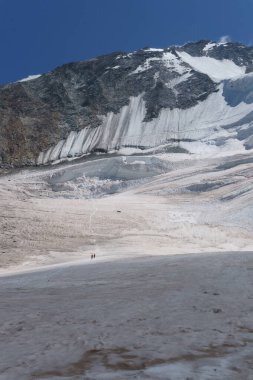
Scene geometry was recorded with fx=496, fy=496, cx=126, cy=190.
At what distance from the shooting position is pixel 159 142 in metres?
72.7

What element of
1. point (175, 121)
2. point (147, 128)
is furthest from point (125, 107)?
point (175, 121)

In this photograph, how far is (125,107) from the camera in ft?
268

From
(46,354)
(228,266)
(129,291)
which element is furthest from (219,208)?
(46,354)

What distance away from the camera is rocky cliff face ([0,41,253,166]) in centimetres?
7275

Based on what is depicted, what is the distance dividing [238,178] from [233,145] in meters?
21.3

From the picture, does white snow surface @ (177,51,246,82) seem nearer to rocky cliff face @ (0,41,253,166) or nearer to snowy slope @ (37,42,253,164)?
rocky cliff face @ (0,41,253,166)

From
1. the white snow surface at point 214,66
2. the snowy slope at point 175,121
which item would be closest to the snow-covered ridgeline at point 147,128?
the snowy slope at point 175,121

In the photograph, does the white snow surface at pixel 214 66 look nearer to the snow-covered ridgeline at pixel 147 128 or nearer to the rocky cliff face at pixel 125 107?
the rocky cliff face at pixel 125 107

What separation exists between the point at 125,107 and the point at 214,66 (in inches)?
1027

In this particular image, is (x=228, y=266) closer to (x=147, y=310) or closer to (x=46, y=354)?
(x=147, y=310)

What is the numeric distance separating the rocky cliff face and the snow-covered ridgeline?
15 centimetres

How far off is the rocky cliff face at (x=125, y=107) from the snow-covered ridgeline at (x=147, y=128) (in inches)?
5.8

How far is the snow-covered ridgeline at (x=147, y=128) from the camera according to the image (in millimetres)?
72875

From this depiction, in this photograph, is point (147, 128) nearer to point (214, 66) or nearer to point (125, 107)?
point (125, 107)
